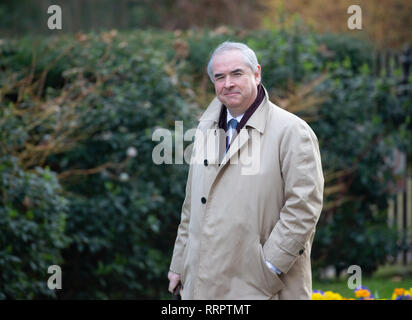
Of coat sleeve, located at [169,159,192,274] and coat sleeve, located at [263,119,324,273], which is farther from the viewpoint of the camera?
coat sleeve, located at [169,159,192,274]

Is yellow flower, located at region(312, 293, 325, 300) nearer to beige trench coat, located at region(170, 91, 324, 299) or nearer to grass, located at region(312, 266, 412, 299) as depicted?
beige trench coat, located at region(170, 91, 324, 299)

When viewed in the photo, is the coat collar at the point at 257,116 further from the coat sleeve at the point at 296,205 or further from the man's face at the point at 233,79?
the coat sleeve at the point at 296,205

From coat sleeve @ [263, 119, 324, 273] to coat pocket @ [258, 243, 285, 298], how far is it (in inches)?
1.3

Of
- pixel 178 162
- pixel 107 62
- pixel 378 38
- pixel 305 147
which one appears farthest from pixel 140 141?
pixel 378 38

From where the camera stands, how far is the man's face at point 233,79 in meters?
2.98

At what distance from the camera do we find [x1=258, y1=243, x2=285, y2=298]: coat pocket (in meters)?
2.83

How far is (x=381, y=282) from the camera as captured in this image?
20.6 ft

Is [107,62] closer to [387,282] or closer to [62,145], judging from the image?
[62,145]

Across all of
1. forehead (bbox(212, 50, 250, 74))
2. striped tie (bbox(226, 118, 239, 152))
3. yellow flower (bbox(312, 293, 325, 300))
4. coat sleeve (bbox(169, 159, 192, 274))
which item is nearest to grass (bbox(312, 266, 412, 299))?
yellow flower (bbox(312, 293, 325, 300))

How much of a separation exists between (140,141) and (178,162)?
409 mm

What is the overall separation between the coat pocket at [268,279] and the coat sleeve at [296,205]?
3 cm

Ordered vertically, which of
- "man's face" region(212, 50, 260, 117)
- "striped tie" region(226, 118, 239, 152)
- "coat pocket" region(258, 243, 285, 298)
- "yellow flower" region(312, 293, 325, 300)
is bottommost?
"yellow flower" region(312, 293, 325, 300)

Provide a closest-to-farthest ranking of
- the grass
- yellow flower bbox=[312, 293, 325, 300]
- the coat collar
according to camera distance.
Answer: the coat collar
yellow flower bbox=[312, 293, 325, 300]
the grass

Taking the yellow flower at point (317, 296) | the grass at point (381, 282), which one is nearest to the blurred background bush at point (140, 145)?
the grass at point (381, 282)
